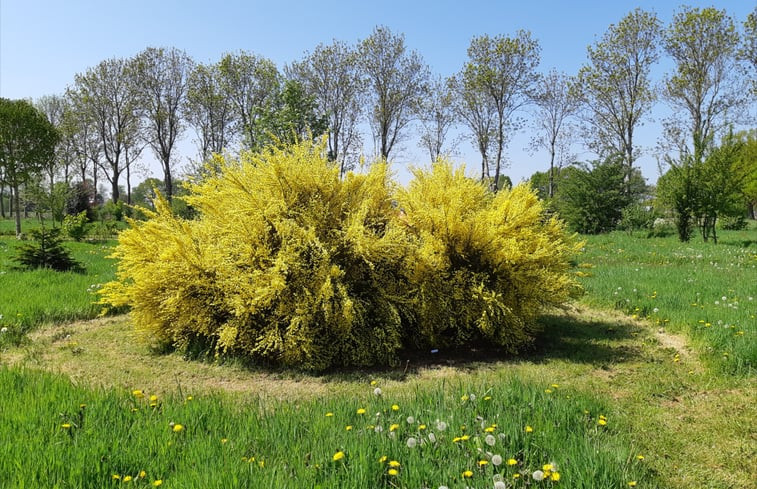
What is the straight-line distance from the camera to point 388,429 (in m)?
3.08

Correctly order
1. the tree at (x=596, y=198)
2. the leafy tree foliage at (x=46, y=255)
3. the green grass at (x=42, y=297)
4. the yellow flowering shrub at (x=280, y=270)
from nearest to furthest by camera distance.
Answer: the yellow flowering shrub at (x=280, y=270) < the green grass at (x=42, y=297) < the leafy tree foliage at (x=46, y=255) < the tree at (x=596, y=198)

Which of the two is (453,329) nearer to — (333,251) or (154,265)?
(333,251)

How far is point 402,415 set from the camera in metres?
3.37

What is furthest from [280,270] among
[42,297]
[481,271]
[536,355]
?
[42,297]

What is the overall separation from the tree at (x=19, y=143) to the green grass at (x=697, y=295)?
2435cm

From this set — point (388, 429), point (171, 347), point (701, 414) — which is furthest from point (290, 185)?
point (701, 414)

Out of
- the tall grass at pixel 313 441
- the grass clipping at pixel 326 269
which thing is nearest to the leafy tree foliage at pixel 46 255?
the grass clipping at pixel 326 269

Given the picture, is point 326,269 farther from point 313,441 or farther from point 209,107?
point 209,107

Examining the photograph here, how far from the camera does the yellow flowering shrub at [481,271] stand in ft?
18.1

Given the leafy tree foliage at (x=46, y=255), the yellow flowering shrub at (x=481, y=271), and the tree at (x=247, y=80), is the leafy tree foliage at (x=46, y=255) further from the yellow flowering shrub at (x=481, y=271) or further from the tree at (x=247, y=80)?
the tree at (x=247, y=80)

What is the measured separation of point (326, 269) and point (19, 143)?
2468cm

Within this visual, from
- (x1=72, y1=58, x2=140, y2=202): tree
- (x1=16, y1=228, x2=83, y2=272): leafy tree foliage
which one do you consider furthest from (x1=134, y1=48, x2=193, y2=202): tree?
(x1=16, y1=228, x2=83, y2=272): leafy tree foliage

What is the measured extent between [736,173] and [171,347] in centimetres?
1992

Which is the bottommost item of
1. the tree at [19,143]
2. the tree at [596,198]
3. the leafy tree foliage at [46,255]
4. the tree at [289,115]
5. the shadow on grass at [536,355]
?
the shadow on grass at [536,355]
